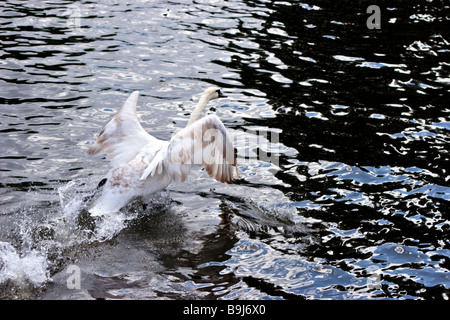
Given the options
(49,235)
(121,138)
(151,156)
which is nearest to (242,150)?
(151,156)

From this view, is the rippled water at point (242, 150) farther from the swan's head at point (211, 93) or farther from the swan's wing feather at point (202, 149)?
the swan's head at point (211, 93)

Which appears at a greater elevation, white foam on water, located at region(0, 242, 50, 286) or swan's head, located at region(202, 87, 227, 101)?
swan's head, located at region(202, 87, 227, 101)

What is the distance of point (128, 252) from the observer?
23.2 feet

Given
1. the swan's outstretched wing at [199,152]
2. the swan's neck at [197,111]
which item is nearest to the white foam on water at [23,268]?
the swan's outstretched wing at [199,152]

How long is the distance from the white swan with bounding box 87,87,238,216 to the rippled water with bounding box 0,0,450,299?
1.26ft

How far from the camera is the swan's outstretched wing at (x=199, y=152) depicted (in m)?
7.54

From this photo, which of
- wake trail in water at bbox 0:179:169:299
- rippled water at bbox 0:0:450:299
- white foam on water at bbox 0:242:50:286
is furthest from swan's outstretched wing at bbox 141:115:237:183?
white foam on water at bbox 0:242:50:286

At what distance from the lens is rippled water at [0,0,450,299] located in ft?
21.9

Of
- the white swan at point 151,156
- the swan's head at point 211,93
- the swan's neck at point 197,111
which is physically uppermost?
the swan's head at point 211,93

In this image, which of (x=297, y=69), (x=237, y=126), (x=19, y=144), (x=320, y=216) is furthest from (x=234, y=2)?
(x=320, y=216)

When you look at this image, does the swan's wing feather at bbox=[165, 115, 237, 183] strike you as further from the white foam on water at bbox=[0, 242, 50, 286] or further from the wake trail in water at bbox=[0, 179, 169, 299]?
the white foam on water at bbox=[0, 242, 50, 286]

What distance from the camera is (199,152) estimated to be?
764cm

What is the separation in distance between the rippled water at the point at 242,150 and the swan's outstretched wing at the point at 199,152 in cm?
64
